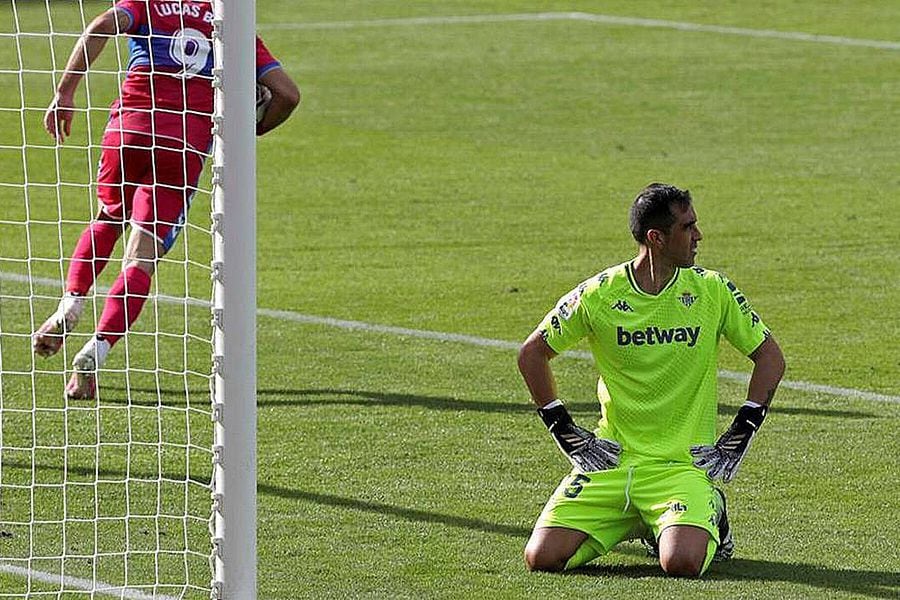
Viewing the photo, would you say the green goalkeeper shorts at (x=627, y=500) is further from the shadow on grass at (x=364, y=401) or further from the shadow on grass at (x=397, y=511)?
the shadow on grass at (x=364, y=401)

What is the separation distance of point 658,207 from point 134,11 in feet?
10.4

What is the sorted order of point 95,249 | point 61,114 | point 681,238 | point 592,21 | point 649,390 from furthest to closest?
1. point 592,21
2. point 95,249
3. point 61,114
4. point 649,390
5. point 681,238

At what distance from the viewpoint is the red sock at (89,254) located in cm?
862

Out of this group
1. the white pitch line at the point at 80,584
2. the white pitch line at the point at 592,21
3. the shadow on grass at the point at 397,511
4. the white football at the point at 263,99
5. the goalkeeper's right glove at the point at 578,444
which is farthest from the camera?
the white pitch line at the point at 592,21

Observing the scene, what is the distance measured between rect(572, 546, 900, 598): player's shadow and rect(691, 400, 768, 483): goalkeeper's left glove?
291 mm

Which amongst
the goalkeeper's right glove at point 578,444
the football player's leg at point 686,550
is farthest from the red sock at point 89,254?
the football player's leg at point 686,550

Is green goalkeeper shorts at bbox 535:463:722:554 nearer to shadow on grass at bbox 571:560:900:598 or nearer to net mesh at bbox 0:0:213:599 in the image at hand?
shadow on grass at bbox 571:560:900:598

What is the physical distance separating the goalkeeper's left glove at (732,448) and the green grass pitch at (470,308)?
11.7 inches

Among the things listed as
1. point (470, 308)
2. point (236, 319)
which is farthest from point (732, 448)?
point (470, 308)

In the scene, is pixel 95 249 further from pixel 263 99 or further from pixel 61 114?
pixel 263 99

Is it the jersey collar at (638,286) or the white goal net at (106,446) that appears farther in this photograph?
the jersey collar at (638,286)

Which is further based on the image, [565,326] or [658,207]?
Answer: [565,326]

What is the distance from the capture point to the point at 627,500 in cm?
632

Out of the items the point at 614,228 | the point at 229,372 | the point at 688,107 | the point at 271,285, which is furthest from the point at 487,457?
the point at 688,107
